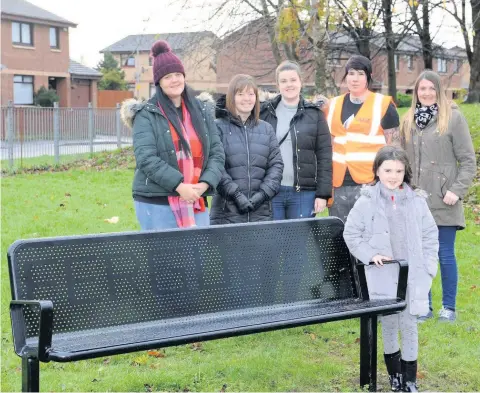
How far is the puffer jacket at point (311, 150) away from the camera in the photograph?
5867 mm

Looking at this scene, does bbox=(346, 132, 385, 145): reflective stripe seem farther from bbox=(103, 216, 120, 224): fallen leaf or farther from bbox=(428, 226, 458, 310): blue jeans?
bbox=(103, 216, 120, 224): fallen leaf

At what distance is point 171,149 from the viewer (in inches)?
199

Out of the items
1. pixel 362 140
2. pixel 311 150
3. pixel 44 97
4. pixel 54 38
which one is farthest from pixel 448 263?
pixel 54 38

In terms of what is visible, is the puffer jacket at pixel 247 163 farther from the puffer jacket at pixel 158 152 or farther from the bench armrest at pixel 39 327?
the bench armrest at pixel 39 327

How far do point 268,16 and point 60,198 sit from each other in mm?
8682

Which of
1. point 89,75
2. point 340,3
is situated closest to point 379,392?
point 340,3

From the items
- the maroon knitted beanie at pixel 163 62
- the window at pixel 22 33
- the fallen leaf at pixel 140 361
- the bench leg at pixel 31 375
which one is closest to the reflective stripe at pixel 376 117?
the maroon knitted beanie at pixel 163 62

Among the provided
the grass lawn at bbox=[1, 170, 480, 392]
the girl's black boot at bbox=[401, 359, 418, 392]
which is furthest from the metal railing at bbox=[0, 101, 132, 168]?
the girl's black boot at bbox=[401, 359, 418, 392]

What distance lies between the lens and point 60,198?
40.8ft

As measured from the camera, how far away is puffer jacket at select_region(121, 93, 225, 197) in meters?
4.94

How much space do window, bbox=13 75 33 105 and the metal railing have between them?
64.0 ft

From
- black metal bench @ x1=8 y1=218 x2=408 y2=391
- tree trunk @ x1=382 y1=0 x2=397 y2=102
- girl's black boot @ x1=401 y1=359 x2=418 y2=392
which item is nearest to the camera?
black metal bench @ x1=8 y1=218 x2=408 y2=391

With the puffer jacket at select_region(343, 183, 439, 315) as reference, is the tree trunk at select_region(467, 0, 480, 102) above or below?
above

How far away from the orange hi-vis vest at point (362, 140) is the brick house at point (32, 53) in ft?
111
